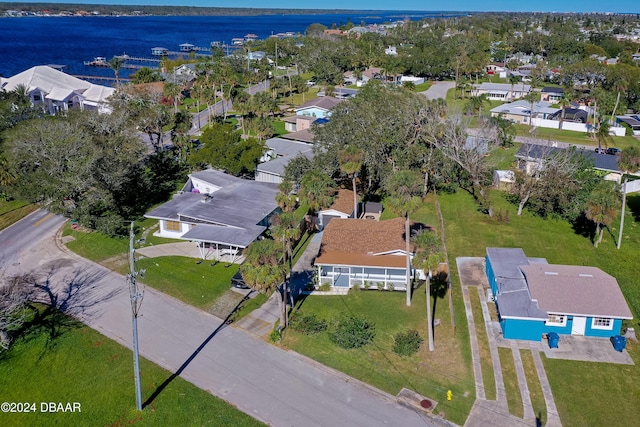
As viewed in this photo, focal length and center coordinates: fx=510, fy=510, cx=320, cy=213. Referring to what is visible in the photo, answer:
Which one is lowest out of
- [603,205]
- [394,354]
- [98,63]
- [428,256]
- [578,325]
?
[98,63]

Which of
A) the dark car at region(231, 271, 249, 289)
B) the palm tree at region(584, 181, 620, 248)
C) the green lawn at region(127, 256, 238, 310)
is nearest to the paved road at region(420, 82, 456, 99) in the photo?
the palm tree at region(584, 181, 620, 248)

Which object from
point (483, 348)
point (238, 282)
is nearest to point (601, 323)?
point (483, 348)

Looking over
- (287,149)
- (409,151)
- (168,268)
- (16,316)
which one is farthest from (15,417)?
(287,149)

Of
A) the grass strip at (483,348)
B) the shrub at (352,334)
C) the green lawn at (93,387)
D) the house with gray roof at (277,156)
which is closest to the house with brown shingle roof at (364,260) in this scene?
the grass strip at (483,348)

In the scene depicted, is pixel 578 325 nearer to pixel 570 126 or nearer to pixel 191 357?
pixel 191 357

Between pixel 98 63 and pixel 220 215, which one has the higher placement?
pixel 220 215

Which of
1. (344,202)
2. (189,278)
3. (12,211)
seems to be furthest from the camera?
(12,211)
